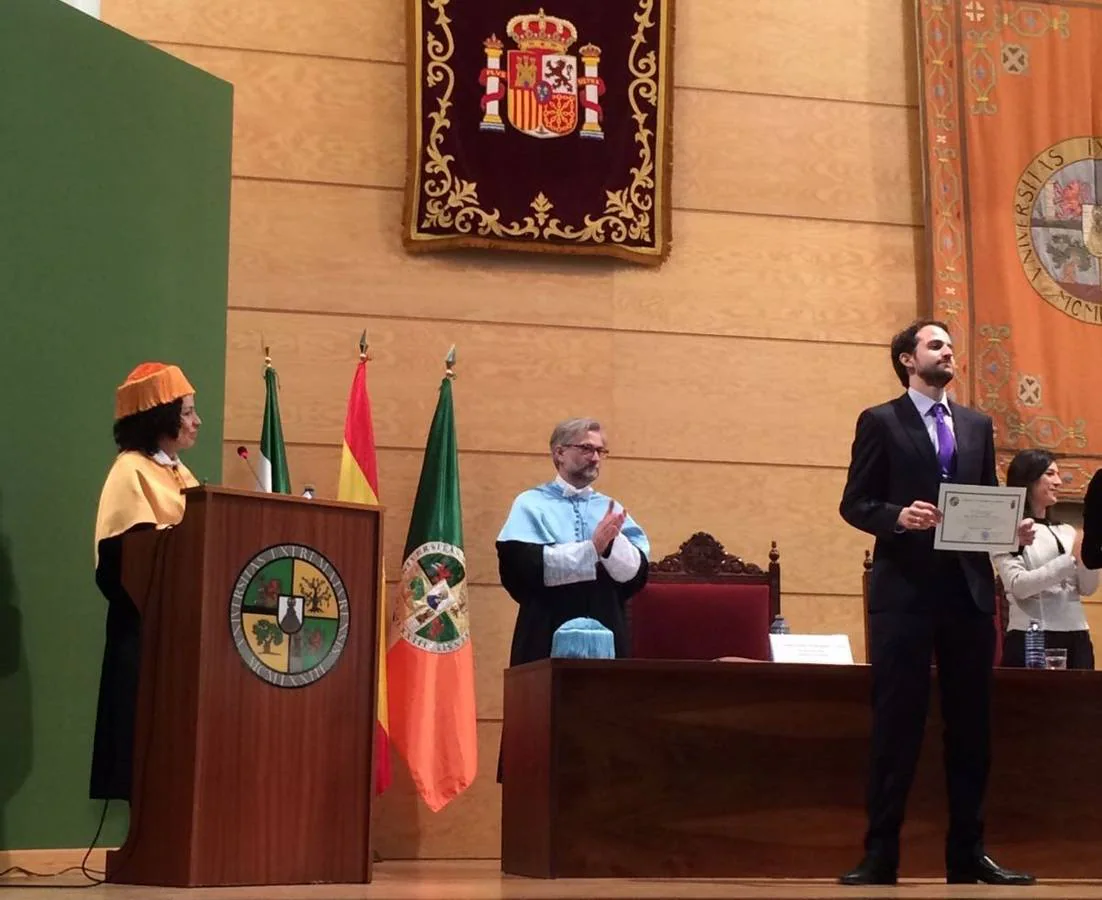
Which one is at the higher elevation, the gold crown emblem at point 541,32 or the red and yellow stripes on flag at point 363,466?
the gold crown emblem at point 541,32

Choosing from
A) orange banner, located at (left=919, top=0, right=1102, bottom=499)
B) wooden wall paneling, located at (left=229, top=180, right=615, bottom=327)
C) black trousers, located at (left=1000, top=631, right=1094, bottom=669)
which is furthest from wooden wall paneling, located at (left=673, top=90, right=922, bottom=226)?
black trousers, located at (left=1000, top=631, right=1094, bottom=669)

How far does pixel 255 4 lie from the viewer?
5922 millimetres

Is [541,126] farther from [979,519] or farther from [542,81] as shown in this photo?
[979,519]

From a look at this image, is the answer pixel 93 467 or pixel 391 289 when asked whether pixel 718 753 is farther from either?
pixel 391 289

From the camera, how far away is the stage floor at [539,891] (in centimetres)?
296

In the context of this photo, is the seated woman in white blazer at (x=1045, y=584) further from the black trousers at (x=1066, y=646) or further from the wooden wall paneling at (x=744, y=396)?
the wooden wall paneling at (x=744, y=396)

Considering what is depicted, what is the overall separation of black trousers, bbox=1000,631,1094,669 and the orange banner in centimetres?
115

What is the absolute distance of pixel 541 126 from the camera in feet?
19.6

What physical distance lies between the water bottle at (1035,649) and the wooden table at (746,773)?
0.12 m

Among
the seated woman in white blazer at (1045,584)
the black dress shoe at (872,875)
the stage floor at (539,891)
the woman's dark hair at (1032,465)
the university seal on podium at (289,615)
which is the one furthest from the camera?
the woman's dark hair at (1032,465)

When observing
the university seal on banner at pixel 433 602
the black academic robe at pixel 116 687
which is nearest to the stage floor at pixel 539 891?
the black academic robe at pixel 116 687

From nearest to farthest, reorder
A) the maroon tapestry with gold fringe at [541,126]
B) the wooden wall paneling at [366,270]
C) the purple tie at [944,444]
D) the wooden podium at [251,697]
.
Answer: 1. the wooden podium at [251,697]
2. the purple tie at [944,444]
3. the wooden wall paneling at [366,270]
4. the maroon tapestry with gold fringe at [541,126]

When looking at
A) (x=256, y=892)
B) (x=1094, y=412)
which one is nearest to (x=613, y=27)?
(x=1094, y=412)

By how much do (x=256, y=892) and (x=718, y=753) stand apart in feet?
4.25
